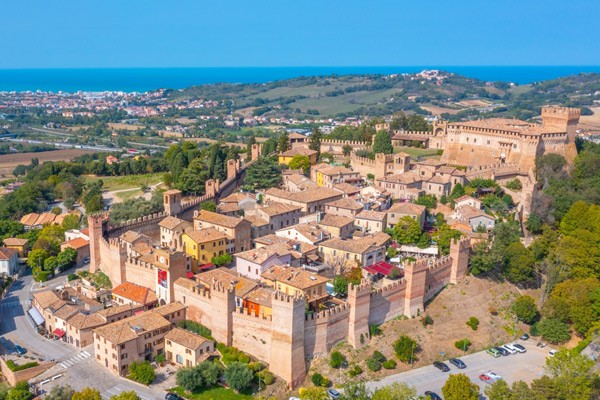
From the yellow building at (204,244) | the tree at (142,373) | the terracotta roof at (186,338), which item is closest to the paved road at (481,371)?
the terracotta roof at (186,338)

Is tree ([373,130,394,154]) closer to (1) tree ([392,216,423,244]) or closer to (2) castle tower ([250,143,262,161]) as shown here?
(2) castle tower ([250,143,262,161])

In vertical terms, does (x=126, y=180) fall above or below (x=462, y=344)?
above

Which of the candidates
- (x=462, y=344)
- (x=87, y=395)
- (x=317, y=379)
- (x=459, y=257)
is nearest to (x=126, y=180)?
(x=459, y=257)

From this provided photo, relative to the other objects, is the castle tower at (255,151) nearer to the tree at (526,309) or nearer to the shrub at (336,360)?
the tree at (526,309)

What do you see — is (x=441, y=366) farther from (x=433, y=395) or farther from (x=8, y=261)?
(x=8, y=261)

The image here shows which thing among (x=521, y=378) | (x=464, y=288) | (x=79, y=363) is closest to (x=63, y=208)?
(x=79, y=363)
